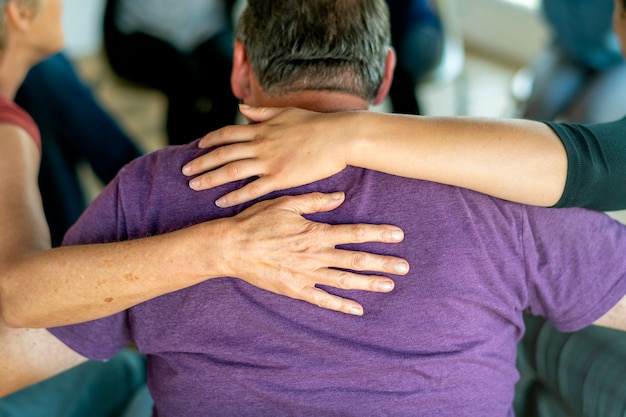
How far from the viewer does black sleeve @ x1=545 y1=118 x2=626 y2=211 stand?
110 centimetres

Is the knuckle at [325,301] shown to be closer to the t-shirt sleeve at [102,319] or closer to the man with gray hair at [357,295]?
the man with gray hair at [357,295]

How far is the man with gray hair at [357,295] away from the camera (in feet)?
3.61

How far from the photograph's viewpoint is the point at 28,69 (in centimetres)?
183

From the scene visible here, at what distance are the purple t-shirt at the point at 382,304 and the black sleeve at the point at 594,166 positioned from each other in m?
0.04

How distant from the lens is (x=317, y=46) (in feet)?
3.91

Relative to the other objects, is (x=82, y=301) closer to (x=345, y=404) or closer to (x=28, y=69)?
(x=345, y=404)

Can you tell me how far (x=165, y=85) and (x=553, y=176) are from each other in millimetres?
1758

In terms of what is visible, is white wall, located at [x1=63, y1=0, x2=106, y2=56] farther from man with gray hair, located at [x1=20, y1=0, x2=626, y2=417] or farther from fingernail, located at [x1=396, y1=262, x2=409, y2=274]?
fingernail, located at [x1=396, y1=262, x2=409, y2=274]

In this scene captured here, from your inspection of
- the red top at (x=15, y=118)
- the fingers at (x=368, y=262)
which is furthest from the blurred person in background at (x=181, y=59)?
the fingers at (x=368, y=262)

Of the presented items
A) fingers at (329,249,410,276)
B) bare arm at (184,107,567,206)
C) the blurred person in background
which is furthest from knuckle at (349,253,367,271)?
the blurred person in background

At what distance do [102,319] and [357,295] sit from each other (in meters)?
0.47

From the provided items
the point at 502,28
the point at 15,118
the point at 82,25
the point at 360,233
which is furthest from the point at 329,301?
the point at 82,25

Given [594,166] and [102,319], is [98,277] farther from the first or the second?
[594,166]

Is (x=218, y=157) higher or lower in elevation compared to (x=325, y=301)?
higher
